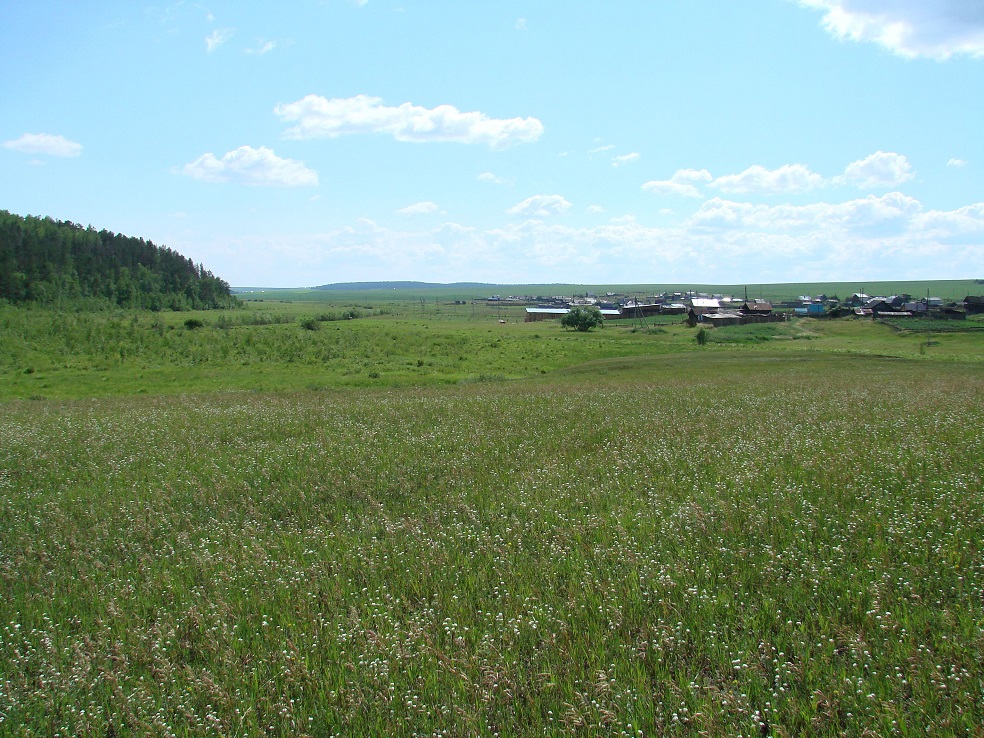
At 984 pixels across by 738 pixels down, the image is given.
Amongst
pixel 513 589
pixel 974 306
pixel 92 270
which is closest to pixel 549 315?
pixel 974 306

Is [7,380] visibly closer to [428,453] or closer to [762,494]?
[428,453]

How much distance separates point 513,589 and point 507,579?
0.88 feet

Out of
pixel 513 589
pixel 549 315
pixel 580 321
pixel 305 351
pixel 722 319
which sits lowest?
pixel 305 351

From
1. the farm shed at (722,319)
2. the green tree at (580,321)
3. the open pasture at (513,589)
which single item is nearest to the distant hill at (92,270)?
the green tree at (580,321)

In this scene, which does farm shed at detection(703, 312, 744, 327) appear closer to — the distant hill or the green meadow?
the green meadow

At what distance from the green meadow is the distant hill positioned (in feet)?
371

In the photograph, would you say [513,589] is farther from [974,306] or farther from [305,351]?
[974,306]

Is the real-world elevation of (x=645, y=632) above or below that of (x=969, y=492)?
below

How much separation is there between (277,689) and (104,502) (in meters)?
7.66

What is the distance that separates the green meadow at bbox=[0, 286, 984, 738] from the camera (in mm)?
5082

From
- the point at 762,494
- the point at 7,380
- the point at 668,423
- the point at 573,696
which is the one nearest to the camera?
the point at 573,696

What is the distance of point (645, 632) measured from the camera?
589 cm

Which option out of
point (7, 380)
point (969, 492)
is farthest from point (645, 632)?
point (7, 380)

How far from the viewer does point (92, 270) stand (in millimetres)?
129375
